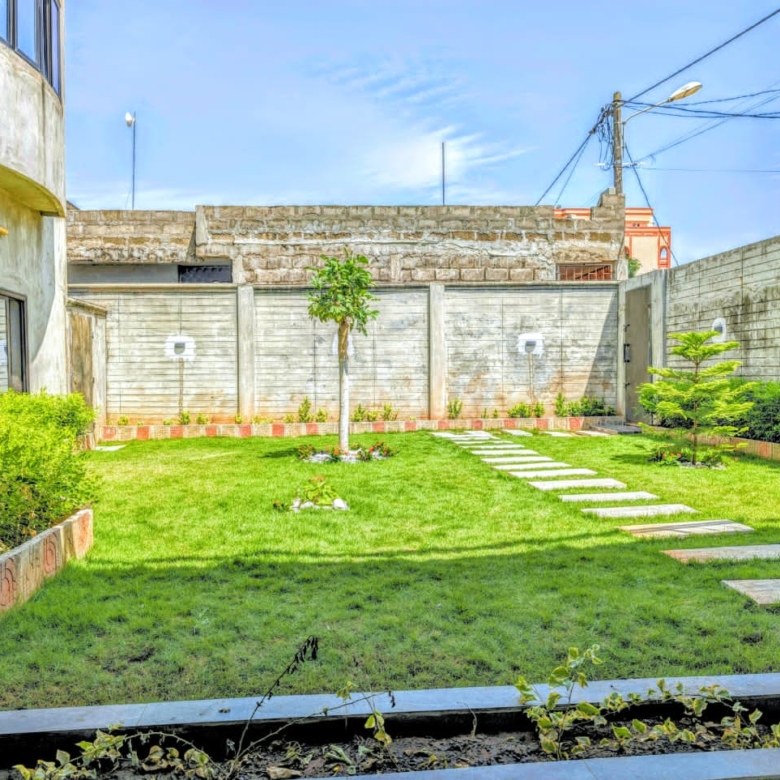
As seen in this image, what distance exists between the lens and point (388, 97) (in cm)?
1541

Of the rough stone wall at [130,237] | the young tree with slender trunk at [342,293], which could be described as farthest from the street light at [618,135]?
the young tree with slender trunk at [342,293]

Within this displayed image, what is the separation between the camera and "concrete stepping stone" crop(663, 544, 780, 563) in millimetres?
4316

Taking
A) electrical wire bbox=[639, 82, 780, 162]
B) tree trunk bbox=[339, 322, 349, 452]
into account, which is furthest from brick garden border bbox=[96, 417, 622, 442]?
electrical wire bbox=[639, 82, 780, 162]

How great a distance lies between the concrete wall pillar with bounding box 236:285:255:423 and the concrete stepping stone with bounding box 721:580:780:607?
10348 millimetres

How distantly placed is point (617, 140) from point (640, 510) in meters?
16.1

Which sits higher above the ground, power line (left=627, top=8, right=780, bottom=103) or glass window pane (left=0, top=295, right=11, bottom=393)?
power line (left=627, top=8, right=780, bottom=103)

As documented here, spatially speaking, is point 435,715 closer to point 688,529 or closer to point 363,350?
point 688,529

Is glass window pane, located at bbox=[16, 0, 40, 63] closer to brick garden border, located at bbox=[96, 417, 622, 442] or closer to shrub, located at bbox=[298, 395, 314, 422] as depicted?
brick garden border, located at bbox=[96, 417, 622, 442]

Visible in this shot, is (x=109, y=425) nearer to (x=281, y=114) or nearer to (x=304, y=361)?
(x=304, y=361)

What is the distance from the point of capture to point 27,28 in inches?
279

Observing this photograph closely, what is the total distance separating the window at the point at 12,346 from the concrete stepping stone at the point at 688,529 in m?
7.10

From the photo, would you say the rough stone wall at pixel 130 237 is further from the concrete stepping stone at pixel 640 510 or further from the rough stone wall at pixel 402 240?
the concrete stepping stone at pixel 640 510

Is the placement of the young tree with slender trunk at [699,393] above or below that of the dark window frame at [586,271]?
below

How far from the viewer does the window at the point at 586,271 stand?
15273 millimetres
